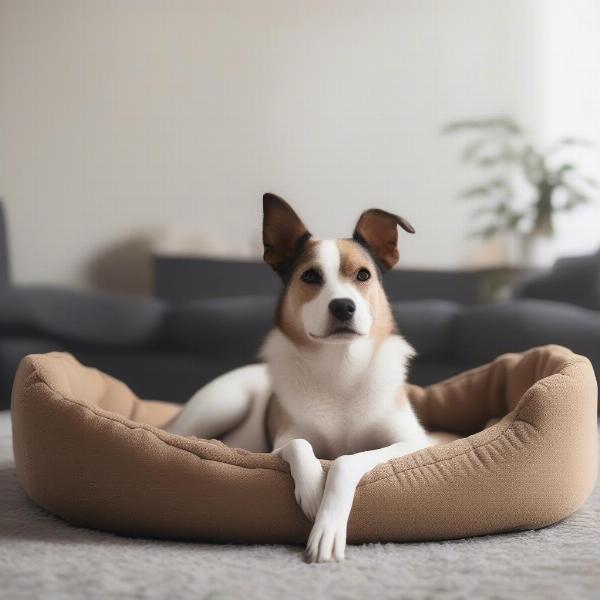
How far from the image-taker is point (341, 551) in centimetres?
146

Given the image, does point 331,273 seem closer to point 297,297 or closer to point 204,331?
point 297,297

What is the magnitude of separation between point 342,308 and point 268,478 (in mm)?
394

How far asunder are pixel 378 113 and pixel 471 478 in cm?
340

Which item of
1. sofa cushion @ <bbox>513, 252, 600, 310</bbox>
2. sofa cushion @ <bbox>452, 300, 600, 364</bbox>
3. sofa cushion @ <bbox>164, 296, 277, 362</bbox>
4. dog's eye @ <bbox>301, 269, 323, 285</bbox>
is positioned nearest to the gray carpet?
dog's eye @ <bbox>301, 269, 323, 285</bbox>

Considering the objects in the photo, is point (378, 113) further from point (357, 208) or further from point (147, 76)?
point (147, 76)

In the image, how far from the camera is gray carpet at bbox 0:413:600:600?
1.31 metres

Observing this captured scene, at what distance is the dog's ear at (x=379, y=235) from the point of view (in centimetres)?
194

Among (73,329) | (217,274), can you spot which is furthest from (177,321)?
(217,274)

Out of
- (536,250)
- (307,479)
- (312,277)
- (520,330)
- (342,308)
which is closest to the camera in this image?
(307,479)

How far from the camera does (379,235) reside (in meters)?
1.99

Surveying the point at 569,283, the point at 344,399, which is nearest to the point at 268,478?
the point at 344,399

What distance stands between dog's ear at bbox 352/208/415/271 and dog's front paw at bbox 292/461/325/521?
65cm

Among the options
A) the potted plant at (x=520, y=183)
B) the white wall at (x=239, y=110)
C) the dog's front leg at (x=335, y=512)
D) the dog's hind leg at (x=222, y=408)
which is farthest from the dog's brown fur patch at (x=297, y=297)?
the potted plant at (x=520, y=183)

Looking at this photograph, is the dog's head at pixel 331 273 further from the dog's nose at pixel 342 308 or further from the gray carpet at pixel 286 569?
the gray carpet at pixel 286 569
